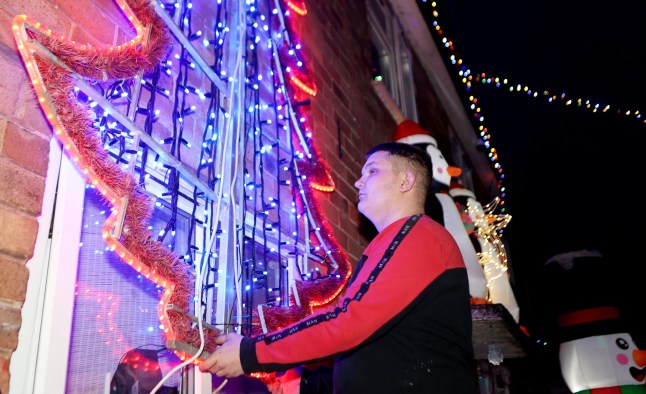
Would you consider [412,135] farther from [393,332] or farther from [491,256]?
[393,332]

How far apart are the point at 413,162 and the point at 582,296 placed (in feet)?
12.8

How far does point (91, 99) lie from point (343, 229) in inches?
75.2

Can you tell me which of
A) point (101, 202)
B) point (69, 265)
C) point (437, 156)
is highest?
point (437, 156)

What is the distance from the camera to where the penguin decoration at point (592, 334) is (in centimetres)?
462

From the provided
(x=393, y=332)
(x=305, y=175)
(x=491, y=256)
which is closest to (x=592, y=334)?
(x=491, y=256)

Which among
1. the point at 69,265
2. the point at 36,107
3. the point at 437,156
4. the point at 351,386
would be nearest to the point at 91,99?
the point at 36,107

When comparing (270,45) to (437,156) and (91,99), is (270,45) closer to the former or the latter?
(91,99)

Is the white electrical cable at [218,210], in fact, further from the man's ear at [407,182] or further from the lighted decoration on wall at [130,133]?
the man's ear at [407,182]

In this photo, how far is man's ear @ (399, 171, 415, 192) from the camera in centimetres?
201

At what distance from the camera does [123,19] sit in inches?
72.1

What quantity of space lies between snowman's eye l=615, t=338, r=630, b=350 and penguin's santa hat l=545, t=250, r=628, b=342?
0.30 feet

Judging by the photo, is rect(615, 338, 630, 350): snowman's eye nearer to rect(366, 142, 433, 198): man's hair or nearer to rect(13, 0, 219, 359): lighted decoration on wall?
rect(366, 142, 433, 198): man's hair

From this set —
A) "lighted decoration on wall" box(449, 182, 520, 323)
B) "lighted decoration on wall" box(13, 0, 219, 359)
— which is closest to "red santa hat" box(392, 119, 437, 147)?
"lighted decoration on wall" box(449, 182, 520, 323)

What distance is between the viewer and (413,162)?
6.82 ft
